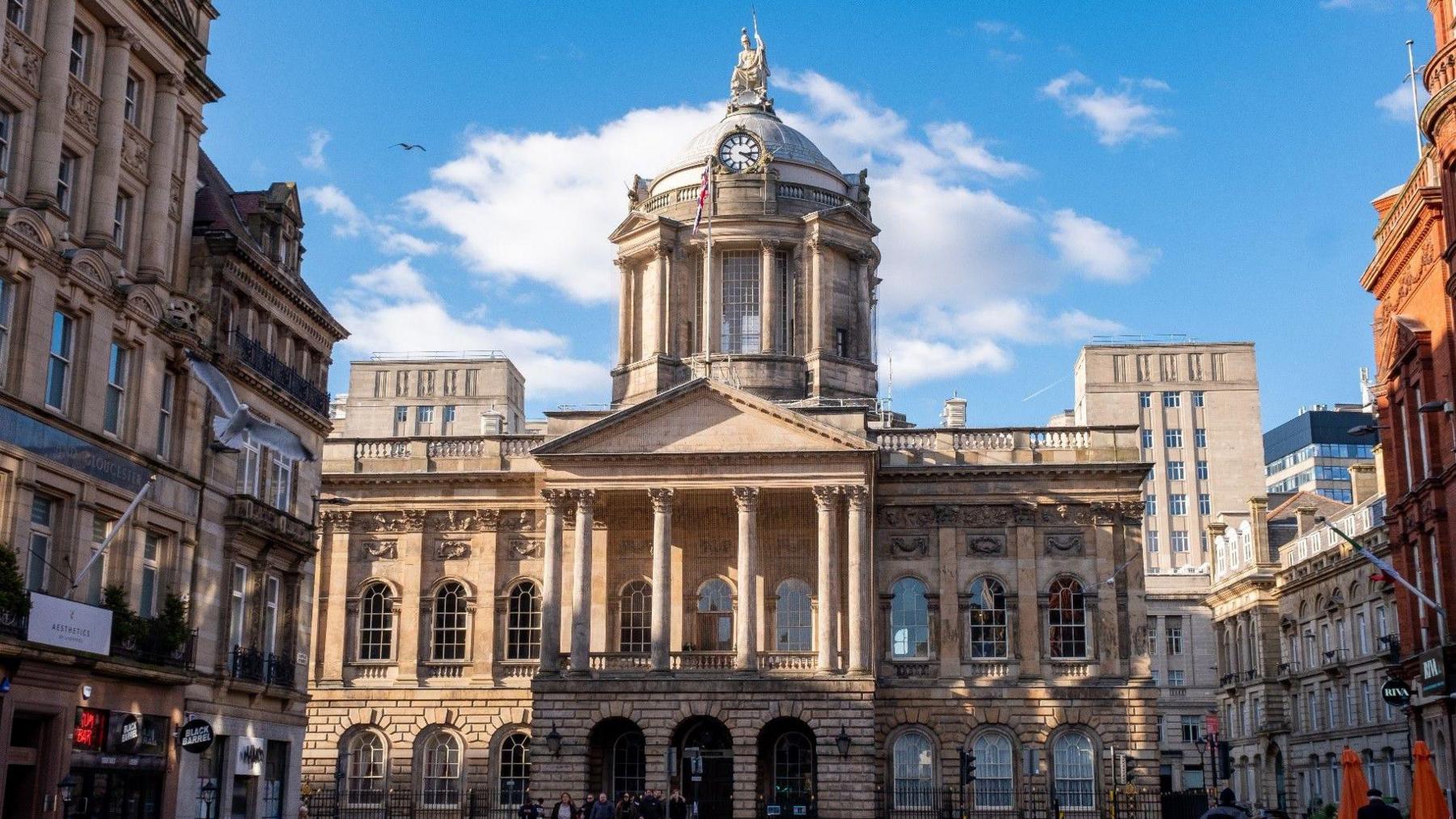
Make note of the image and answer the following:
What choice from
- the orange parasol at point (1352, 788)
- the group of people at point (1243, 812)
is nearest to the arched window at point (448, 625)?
the orange parasol at point (1352, 788)

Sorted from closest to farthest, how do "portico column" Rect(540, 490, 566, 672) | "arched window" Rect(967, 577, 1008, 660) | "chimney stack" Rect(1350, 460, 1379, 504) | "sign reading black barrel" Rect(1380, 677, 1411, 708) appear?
"sign reading black barrel" Rect(1380, 677, 1411, 708), "portico column" Rect(540, 490, 566, 672), "arched window" Rect(967, 577, 1008, 660), "chimney stack" Rect(1350, 460, 1379, 504)

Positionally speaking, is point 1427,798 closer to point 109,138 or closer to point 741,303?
point 109,138

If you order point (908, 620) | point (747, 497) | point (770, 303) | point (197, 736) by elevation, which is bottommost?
point (197, 736)

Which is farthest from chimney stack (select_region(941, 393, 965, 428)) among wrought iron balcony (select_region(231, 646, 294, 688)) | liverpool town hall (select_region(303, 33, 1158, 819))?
wrought iron balcony (select_region(231, 646, 294, 688))

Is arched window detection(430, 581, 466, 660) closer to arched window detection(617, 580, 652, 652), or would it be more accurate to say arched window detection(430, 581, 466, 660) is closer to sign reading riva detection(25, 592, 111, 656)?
arched window detection(617, 580, 652, 652)

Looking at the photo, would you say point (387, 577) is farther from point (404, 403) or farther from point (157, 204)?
point (404, 403)

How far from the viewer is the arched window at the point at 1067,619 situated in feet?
162

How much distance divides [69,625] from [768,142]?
128ft

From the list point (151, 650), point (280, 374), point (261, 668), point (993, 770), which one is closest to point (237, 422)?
point (151, 650)

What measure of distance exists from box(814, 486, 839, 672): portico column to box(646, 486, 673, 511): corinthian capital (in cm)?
436

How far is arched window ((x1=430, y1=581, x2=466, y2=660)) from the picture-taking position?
51.2 metres

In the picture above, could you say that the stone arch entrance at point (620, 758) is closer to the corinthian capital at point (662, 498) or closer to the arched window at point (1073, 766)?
the corinthian capital at point (662, 498)

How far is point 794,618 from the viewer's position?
49906 millimetres

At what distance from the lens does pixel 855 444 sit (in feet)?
154
